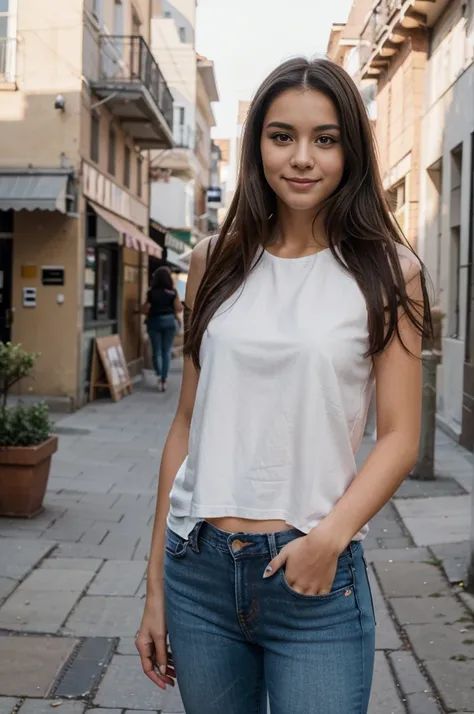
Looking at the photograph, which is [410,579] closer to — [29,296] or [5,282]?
[29,296]

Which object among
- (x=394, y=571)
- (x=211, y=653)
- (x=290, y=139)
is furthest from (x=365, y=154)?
(x=394, y=571)

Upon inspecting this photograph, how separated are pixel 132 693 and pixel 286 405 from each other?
2368 mm

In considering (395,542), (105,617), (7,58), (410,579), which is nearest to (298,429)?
(105,617)

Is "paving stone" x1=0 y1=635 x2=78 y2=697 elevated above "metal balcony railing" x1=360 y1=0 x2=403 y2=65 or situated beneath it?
situated beneath

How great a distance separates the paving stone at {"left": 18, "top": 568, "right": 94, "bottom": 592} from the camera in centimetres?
501

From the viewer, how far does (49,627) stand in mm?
4414

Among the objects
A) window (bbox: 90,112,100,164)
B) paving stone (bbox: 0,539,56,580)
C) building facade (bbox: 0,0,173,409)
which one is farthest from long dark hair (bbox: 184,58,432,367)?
window (bbox: 90,112,100,164)

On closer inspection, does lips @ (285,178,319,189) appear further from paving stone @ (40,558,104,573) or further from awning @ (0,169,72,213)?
awning @ (0,169,72,213)

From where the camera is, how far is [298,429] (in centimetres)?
169

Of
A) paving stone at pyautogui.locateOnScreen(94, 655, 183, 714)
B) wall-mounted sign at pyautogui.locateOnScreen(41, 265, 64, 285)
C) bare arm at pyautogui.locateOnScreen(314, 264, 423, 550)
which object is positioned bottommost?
paving stone at pyautogui.locateOnScreen(94, 655, 183, 714)

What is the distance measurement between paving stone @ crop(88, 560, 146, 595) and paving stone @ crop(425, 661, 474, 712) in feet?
5.71

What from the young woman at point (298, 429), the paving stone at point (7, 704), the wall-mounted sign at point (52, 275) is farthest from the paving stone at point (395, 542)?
the wall-mounted sign at point (52, 275)

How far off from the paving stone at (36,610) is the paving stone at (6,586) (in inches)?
1.4

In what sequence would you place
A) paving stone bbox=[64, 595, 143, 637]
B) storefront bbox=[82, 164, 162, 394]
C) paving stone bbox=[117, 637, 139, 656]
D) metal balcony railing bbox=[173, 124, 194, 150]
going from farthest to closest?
metal balcony railing bbox=[173, 124, 194, 150] → storefront bbox=[82, 164, 162, 394] → paving stone bbox=[64, 595, 143, 637] → paving stone bbox=[117, 637, 139, 656]
